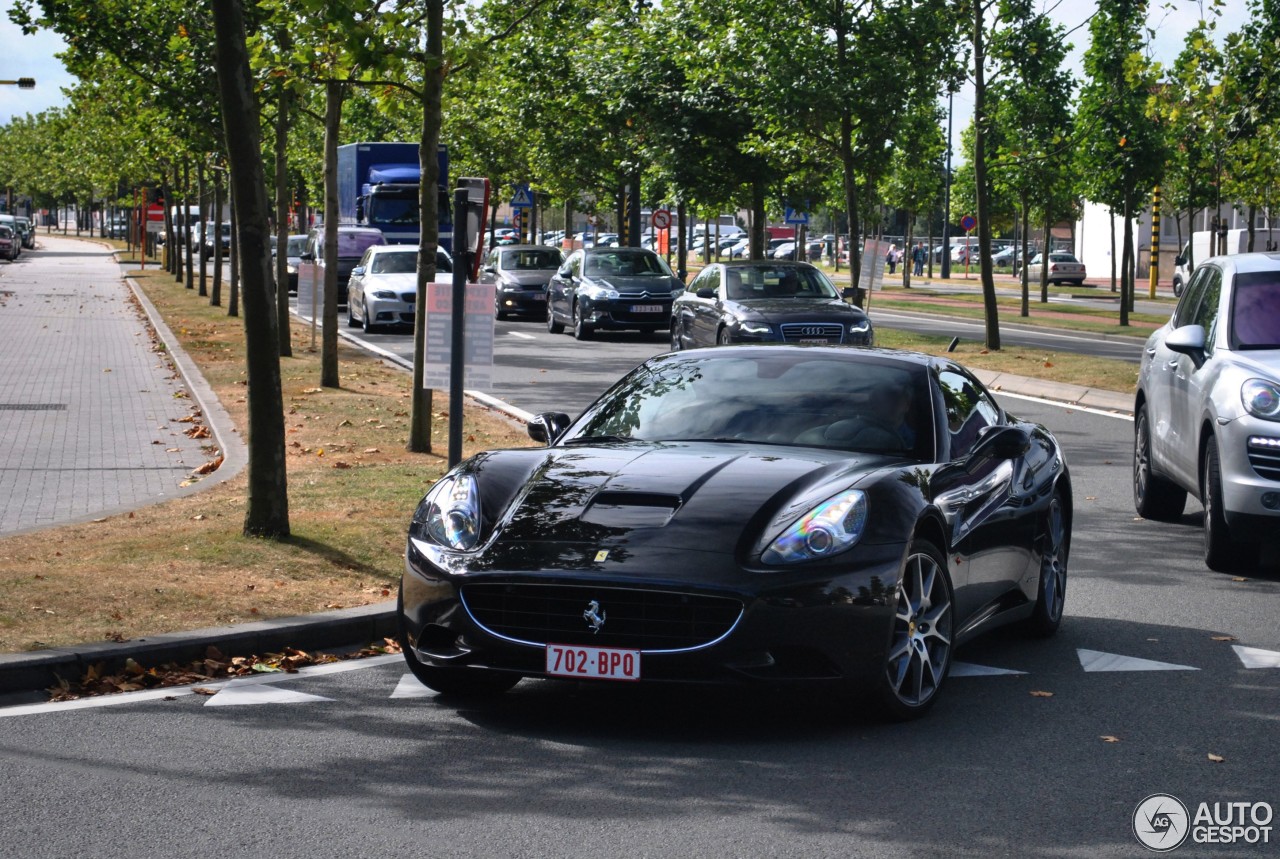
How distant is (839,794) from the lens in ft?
17.5

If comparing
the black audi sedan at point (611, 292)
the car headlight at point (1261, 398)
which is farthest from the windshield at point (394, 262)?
the car headlight at point (1261, 398)

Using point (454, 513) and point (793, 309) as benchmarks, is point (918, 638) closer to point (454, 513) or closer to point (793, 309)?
point (454, 513)

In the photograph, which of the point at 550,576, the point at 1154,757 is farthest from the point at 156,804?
the point at 1154,757

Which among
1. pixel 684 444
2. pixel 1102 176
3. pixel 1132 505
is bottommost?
pixel 1132 505

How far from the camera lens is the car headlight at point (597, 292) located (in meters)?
32.1

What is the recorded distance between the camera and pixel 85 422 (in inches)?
683

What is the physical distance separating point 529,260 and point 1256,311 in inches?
1206

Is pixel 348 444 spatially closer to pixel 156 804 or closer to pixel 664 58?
pixel 156 804

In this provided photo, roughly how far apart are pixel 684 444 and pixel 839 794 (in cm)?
203

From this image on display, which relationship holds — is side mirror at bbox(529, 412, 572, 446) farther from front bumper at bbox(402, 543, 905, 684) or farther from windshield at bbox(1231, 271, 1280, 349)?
windshield at bbox(1231, 271, 1280, 349)

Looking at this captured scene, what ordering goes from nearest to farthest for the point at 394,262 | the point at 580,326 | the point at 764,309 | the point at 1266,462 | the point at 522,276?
1. the point at 1266,462
2. the point at 764,309
3. the point at 580,326
4. the point at 394,262
5. the point at 522,276

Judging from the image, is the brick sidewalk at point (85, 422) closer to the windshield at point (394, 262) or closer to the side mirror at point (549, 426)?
the side mirror at point (549, 426)

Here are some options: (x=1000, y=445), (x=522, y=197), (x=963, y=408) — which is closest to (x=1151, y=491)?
(x=963, y=408)

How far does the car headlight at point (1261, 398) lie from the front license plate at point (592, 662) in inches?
186
